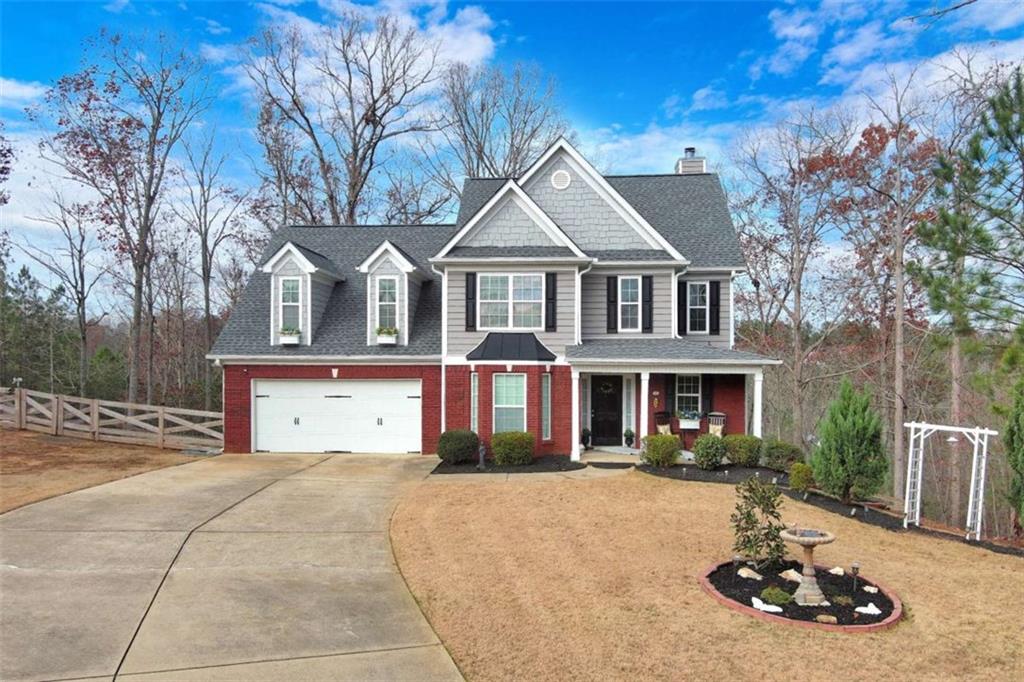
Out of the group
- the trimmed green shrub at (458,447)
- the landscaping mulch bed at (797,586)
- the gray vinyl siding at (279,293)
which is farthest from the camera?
the gray vinyl siding at (279,293)

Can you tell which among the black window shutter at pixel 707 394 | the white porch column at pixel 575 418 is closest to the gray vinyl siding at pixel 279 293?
the white porch column at pixel 575 418

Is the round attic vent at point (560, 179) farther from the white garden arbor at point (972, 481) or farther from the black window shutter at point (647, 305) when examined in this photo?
the white garden arbor at point (972, 481)

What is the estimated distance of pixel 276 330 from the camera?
1780 centimetres

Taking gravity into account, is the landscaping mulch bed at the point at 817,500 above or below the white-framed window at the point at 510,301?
below

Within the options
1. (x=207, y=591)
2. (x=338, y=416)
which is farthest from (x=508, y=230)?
(x=207, y=591)

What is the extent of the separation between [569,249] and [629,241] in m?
2.08

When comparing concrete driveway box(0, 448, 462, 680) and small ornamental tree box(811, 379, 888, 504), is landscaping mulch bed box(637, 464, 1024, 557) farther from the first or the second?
concrete driveway box(0, 448, 462, 680)

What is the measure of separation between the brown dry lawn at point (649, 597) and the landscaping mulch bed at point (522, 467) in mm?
3149

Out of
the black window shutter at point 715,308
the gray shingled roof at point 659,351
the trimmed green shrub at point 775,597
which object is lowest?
the trimmed green shrub at point 775,597

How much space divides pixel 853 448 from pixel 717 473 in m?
3.13

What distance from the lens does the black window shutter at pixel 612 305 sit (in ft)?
57.0

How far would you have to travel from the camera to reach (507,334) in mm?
16797

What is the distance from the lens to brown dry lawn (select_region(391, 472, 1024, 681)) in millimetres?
5418

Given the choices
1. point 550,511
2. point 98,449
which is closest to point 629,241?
point 550,511
